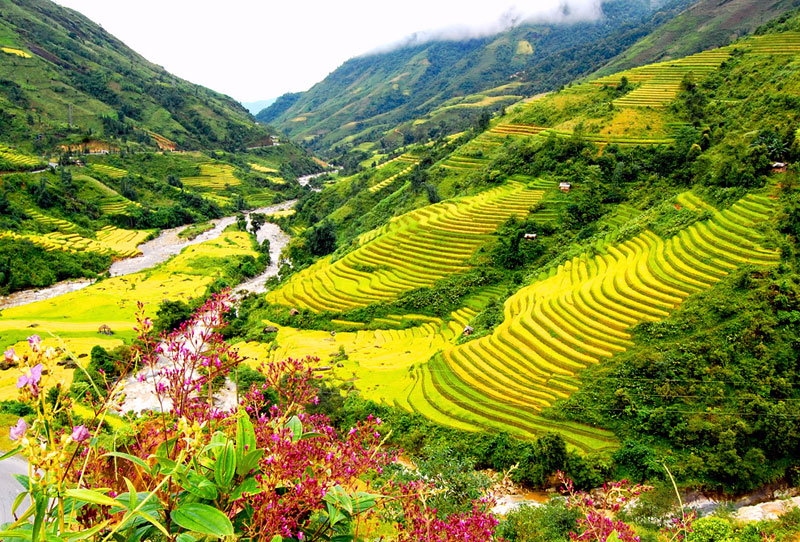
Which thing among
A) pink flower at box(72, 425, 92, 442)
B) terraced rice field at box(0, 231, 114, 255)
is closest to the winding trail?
terraced rice field at box(0, 231, 114, 255)

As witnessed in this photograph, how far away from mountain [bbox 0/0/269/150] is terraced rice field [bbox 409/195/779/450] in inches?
3213

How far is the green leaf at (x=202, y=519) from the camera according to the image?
1.79 m

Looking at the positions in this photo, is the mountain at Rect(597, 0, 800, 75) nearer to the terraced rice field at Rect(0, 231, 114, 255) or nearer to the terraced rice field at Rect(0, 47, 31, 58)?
the terraced rice field at Rect(0, 231, 114, 255)

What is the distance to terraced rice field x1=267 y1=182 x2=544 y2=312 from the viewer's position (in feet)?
95.6

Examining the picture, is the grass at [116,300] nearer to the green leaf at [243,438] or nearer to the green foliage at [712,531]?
the green leaf at [243,438]

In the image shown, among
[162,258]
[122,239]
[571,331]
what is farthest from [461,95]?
→ [571,331]

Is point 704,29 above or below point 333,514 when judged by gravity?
above

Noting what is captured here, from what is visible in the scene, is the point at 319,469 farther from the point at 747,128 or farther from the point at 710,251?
the point at 747,128

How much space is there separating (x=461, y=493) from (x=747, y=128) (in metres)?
31.4

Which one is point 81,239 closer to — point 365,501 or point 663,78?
point 365,501

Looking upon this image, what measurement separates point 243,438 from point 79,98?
11158 centimetres

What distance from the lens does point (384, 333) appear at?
84.4 ft

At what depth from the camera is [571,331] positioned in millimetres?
18062

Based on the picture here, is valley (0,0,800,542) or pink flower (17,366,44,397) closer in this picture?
pink flower (17,366,44,397)
